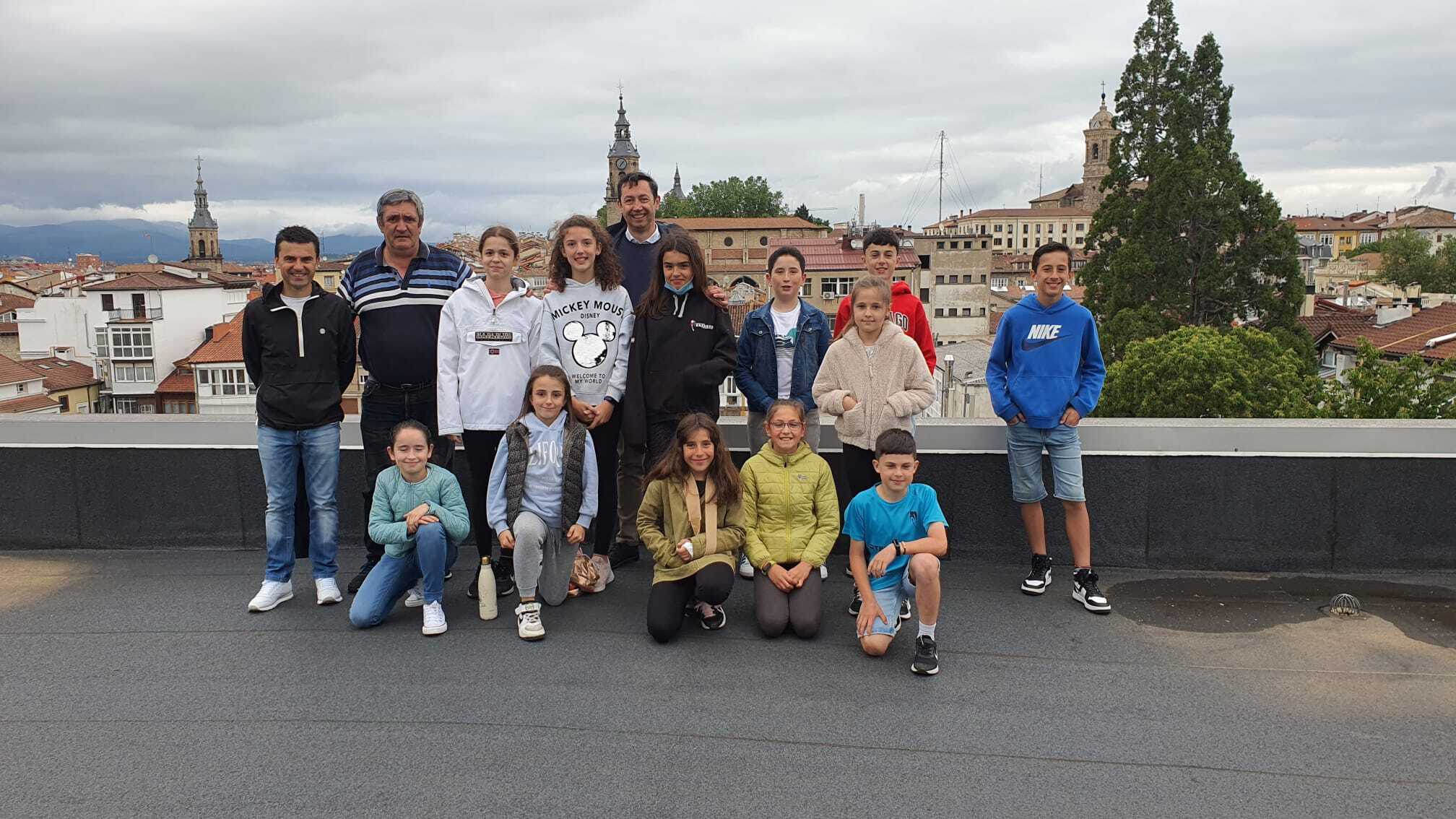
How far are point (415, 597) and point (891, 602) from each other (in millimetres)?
2119

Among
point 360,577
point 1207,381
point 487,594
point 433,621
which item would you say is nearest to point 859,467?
point 487,594

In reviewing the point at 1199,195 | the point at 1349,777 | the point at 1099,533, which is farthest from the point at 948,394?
the point at 1349,777

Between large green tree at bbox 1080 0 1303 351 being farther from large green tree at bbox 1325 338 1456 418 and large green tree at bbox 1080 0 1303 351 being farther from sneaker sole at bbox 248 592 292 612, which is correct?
sneaker sole at bbox 248 592 292 612

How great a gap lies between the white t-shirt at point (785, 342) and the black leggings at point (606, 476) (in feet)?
2.66

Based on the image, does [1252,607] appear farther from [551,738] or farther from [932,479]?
[551,738]

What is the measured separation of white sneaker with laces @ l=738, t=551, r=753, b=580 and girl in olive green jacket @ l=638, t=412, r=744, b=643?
1.72 feet

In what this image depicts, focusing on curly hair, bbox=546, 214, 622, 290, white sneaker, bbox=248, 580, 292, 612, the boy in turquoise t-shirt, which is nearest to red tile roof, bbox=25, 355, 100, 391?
white sneaker, bbox=248, 580, 292, 612

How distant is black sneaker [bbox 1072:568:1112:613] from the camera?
13.7 ft

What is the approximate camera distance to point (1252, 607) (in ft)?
14.0

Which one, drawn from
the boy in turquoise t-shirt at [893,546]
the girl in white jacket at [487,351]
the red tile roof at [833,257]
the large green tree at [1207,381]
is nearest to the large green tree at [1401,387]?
the large green tree at [1207,381]

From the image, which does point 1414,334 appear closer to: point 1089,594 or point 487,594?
point 1089,594

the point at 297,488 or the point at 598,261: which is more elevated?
the point at 598,261

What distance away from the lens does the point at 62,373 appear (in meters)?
40.5

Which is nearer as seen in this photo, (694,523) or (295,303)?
(694,523)
